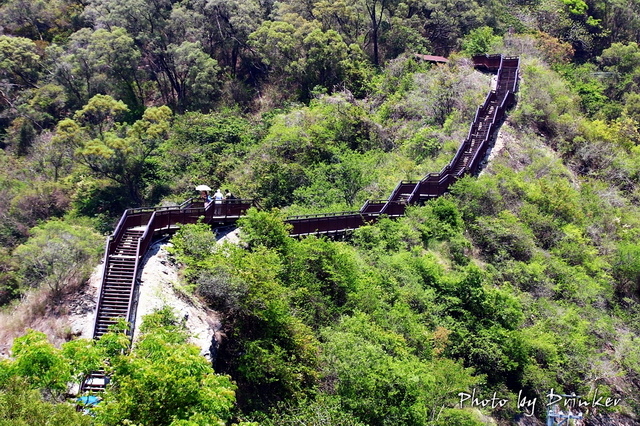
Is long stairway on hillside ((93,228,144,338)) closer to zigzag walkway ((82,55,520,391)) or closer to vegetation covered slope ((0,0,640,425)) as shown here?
zigzag walkway ((82,55,520,391))

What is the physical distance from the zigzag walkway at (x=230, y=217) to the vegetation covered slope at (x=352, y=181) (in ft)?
3.66

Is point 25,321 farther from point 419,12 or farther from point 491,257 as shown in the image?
point 419,12

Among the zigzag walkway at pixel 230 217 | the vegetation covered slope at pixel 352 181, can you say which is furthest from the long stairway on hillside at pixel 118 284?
the vegetation covered slope at pixel 352 181

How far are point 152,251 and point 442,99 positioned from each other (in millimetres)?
28497

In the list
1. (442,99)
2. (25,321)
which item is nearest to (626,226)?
(442,99)

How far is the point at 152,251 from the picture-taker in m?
22.7

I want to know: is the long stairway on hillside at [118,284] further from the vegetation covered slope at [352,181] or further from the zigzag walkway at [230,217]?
the vegetation covered slope at [352,181]

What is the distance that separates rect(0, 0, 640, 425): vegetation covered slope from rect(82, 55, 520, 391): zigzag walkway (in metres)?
1.12

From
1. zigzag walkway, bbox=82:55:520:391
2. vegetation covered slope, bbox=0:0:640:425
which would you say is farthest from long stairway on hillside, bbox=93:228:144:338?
vegetation covered slope, bbox=0:0:640:425

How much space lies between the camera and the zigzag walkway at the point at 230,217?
1912 centimetres

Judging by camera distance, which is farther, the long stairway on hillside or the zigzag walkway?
the zigzag walkway

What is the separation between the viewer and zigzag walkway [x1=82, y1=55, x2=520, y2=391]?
Answer: 19.1 m

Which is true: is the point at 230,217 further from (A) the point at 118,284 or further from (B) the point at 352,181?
(B) the point at 352,181

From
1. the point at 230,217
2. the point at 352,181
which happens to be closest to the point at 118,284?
the point at 230,217
